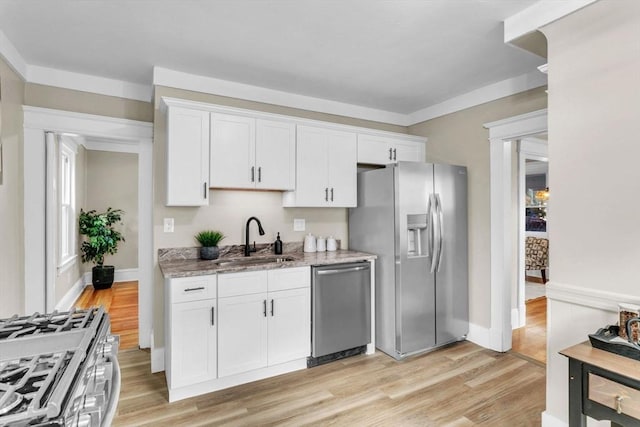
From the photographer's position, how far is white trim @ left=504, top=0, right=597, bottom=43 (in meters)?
1.93

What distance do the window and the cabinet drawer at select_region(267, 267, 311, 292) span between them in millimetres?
3273

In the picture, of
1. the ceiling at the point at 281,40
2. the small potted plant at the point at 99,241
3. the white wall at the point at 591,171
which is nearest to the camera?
the white wall at the point at 591,171

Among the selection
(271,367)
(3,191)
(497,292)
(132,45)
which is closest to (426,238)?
(497,292)

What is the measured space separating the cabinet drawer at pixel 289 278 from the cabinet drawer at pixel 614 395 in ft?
6.59

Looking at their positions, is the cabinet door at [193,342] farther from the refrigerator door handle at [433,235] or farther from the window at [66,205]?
the window at [66,205]

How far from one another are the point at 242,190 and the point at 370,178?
4.38 feet

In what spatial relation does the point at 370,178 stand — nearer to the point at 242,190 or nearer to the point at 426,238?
the point at 426,238

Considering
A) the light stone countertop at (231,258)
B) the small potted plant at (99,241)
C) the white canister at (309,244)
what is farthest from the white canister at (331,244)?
the small potted plant at (99,241)

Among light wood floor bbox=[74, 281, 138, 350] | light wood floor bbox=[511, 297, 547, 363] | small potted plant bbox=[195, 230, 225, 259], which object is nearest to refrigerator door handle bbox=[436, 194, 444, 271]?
light wood floor bbox=[511, 297, 547, 363]

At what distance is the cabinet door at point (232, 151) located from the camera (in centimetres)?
290

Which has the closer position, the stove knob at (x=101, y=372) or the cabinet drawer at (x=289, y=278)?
the stove knob at (x=101, y=372)

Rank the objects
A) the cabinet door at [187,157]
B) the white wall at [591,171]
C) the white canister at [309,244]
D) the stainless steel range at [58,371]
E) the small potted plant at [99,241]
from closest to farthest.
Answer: the stainless steel range at [58,371], the white wall at [591,171], the cabinet door at [187,157], the white canister at [309,244], the small potted plant at [99,241]

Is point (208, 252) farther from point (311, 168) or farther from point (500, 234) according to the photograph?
point (500, 234)

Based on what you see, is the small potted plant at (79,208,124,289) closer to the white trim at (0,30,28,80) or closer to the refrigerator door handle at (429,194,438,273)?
the white trim at (0,30,28,80)
